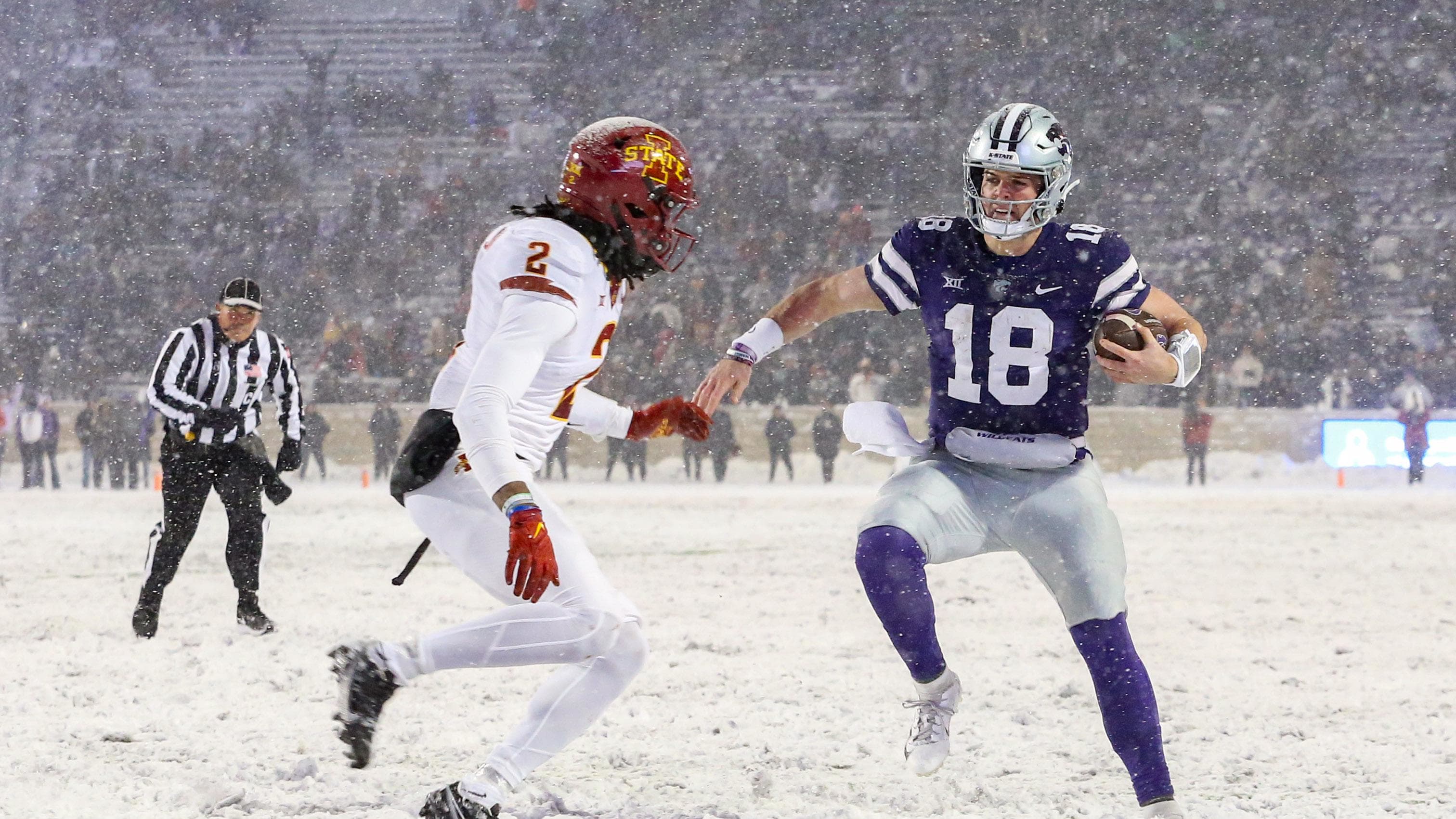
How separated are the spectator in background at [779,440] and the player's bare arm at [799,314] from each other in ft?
42.0

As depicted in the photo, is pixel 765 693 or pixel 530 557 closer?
pixel 530 557

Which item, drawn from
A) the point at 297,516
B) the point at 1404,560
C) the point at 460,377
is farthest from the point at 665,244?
the point at 297,516

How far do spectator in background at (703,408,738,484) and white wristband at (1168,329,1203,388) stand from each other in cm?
1320

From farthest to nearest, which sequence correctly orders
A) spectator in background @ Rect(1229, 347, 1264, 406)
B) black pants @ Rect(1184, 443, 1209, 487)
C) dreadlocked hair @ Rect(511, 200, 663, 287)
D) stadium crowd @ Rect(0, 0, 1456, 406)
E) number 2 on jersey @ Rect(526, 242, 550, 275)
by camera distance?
stadium crowd @ Rect(0, 0, 1456, 406), spectator in background @ Rect(1229, 347, 1264, 406), black pants @ Rect(1184, 443, 1209, 487), dreadlocked hair @ Rect(511, 200, 663, 287), number 2 on jersey @ Rect(526, 242, 550, 275)

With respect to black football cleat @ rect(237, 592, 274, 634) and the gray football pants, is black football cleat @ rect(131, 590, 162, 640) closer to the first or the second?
black football cleat @ rect(237, 592, 274, 634)

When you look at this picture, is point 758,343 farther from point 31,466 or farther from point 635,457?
point 31,466

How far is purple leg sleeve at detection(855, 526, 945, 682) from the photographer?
320 cm

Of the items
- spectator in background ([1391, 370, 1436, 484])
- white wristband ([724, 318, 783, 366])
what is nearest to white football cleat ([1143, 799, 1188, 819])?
white wristband ([724, 318, 783, 366])

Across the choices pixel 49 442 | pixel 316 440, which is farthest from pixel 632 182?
pixel 49 442

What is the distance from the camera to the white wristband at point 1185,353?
3.26 m

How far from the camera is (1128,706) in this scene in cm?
309

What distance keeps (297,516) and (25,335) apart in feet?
28.4

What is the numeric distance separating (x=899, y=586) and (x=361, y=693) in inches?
50.0

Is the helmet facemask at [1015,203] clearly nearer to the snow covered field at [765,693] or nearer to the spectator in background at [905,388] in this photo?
the snow covered field at [765,693]
